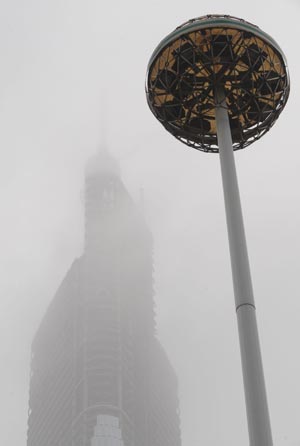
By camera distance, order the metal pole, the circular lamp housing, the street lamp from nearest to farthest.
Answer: the metal pole, the street lamp, the circular lamp housing

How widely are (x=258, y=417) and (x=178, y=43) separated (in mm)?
19624

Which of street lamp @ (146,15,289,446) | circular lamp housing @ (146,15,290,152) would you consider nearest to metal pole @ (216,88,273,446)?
street lamp @ (146,15,289,446)

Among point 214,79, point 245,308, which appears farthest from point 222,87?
point 245,308

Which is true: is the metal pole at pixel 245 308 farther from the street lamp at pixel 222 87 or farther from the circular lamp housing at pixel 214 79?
the circular lamp housing at pixel 214 79

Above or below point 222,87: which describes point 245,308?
below

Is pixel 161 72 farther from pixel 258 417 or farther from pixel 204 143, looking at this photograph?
pixel 258 417

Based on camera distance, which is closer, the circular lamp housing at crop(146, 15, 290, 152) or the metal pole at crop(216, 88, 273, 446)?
the metal pole at crop(216, 88, 273, 446)

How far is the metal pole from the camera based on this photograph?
33031mm

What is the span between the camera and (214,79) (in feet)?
150

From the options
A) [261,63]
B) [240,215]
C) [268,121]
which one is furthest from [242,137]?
[240,215]

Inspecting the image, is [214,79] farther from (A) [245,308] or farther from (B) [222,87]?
(A) [245,308]

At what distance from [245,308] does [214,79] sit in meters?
14.4

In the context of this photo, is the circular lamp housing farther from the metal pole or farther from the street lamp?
the metal pole

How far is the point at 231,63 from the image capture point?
45031mm
